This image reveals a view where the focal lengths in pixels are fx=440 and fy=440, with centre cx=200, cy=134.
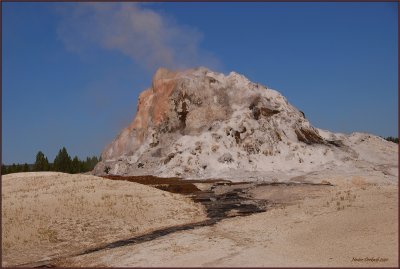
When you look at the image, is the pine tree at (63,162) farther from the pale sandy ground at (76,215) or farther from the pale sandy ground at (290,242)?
the pale sandy ground at (290,242)

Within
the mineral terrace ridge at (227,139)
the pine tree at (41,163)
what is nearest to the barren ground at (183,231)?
the mineral terrace ridge at (227,139)

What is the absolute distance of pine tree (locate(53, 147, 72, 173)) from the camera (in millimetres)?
110269

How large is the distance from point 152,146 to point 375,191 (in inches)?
2514

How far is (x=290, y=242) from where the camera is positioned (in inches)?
729

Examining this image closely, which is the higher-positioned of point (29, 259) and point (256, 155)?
point (256, 155)

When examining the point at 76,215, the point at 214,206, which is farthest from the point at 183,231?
the point at 214,206

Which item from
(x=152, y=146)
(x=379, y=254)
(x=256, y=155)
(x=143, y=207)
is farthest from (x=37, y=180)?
(x=152, y=146)

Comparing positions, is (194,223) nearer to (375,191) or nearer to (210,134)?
(375,191)

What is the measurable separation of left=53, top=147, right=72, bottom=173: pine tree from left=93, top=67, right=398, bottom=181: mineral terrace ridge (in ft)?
58.0

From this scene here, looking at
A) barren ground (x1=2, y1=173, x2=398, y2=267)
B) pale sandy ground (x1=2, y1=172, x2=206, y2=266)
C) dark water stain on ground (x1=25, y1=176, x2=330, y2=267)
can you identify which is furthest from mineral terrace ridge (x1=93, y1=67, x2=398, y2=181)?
barren ground (x1=2, y1=173, x2=398, y2=267)

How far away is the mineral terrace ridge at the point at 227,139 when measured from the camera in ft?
229

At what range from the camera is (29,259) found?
818 inches

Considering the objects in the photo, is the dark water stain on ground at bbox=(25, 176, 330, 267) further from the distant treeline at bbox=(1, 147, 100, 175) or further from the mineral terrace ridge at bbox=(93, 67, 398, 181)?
the distant treeline at bbox=(1, 147, 100, 175)

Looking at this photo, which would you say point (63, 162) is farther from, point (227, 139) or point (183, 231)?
point (183, 231)
